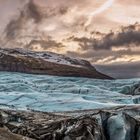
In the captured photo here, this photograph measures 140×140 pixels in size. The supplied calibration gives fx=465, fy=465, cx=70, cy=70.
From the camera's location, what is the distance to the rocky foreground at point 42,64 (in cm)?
14961

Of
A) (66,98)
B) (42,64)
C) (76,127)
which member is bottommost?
(66,98)

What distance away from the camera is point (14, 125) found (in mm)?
14461

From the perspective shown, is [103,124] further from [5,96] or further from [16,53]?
[16,53]

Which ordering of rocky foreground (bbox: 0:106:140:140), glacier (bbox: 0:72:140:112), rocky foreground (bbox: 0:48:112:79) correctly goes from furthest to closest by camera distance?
rocky foreground (bbox: 0:48:112:79), glacier (bbox: 0:72:140:112), rocky foreground (bbox: 0:106:140:140)

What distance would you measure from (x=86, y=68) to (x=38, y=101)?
13511 cm

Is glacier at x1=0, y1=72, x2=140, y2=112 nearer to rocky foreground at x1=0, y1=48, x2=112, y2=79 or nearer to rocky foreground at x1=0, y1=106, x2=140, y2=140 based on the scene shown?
rocky foreground at x1=0, y1=106, x2=140, y2=140

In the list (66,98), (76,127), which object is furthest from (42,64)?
(76,127)

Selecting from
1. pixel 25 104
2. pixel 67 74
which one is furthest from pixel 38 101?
pixel 67 74

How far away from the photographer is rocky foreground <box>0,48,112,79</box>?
14961cm

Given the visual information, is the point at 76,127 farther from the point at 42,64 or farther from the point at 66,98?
the point at 42,64

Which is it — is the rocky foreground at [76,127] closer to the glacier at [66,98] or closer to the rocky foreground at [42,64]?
the glacier at [66,98]

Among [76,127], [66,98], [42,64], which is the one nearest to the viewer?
[76,127]

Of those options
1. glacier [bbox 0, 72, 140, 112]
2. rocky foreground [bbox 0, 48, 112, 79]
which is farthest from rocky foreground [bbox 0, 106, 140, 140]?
rocky foreground [bbox 0, 48, 112, 79]

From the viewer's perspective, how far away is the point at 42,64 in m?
160
